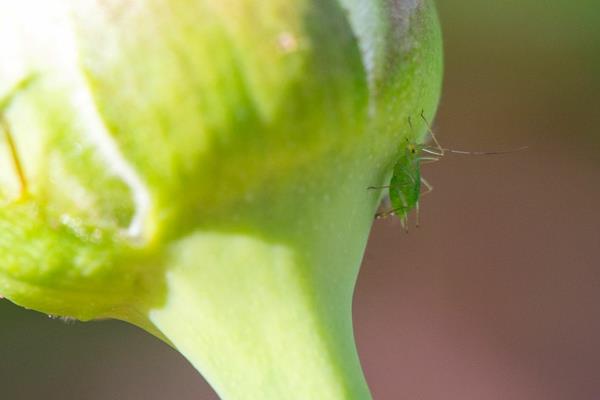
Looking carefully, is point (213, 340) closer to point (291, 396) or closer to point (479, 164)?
point (291, 396)

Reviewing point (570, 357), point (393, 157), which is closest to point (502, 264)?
point (570, 357)

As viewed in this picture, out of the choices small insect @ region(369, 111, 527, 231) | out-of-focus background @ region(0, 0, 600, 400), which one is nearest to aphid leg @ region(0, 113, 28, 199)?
small insect @ region(369, 111, 527, 231)

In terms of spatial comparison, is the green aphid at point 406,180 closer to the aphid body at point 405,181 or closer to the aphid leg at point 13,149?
the aphid body at point 405,181

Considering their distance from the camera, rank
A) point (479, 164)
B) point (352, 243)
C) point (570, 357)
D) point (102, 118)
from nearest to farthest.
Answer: point (102, 118)
point (352, 243)
point (570, 357)
point (479, 164)

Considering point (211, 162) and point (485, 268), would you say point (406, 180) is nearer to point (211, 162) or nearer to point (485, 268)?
point (211, 162)

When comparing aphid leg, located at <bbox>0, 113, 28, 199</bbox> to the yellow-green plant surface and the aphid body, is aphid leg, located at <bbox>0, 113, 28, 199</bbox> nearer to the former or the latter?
the yellow-green plant surface

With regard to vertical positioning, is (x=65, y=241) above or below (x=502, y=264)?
above
